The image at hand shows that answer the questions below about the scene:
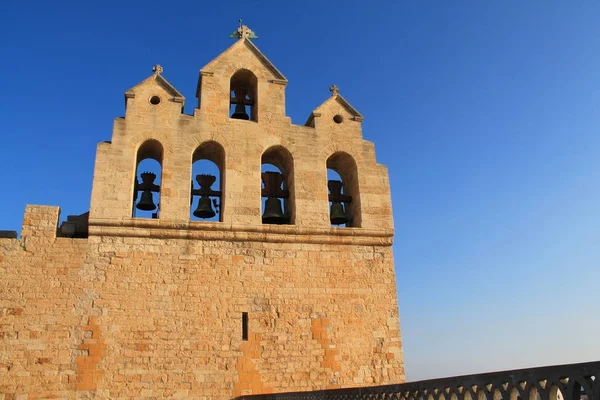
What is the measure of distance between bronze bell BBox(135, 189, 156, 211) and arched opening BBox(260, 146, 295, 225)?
6.95 feet

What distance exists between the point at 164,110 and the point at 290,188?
9.35 ft

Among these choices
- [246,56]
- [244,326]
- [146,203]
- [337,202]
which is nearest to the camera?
[244,326]

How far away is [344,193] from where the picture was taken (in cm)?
1093

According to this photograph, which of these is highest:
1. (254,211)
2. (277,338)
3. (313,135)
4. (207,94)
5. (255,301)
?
(207,94)

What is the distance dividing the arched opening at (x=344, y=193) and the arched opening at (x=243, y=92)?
2047mm

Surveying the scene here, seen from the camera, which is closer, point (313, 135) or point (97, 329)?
point (97, 329)

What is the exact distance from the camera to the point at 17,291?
8320 millimetres

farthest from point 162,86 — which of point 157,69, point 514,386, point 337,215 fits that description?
point 514,386

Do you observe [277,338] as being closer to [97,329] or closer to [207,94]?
[97,329]

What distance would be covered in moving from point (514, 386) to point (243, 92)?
9.05 m

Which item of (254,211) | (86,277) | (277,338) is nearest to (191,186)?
(254,211)

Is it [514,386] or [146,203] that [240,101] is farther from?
→ [514,386]

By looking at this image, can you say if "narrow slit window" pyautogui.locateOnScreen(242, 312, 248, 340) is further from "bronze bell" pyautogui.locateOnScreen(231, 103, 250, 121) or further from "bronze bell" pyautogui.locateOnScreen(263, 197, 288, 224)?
"bronze bell" pyautogui.locateOnScreen(231, 103, 250, 121)

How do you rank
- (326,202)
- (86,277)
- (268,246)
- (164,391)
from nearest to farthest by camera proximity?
(164,391)
(86,277)
(268,246)
(326,202)
